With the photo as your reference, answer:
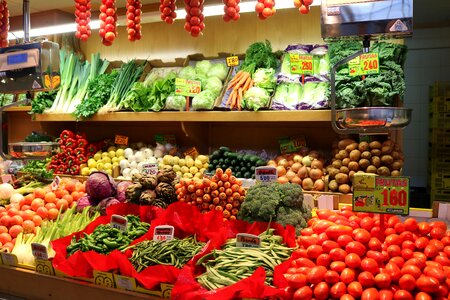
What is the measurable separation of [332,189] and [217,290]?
205cm

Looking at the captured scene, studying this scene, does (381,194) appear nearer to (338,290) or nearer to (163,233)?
(338,290)

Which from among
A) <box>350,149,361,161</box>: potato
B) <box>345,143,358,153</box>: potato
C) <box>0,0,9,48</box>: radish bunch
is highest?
<box>0,0,9,48</box>: radish bunch

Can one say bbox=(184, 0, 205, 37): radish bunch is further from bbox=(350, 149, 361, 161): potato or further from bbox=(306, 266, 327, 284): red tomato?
bbox=(306, 266, 327, 284): red tomato

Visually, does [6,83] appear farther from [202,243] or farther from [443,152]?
[443,152]

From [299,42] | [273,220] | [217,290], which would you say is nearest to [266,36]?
[299,42]

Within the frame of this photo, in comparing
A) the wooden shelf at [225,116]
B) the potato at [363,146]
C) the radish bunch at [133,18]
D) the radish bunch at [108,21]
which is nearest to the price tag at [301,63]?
the wooden shelf at [225,116]

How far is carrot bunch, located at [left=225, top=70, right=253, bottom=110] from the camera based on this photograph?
4309mm

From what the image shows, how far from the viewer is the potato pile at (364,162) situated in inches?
148

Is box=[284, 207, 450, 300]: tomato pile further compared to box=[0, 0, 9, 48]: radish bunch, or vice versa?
box=[0, 0, 9, 48]: radish bunch

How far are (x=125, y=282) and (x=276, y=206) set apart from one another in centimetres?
99

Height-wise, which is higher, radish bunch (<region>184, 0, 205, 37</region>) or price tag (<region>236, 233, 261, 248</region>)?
radish bunch (<region>184, 0, 205, 37</region>)

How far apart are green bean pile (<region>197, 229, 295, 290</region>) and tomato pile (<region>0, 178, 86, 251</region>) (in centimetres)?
153

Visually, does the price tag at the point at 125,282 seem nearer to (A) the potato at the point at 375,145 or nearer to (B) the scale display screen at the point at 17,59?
(B) the scale display screen at the point at 17,59

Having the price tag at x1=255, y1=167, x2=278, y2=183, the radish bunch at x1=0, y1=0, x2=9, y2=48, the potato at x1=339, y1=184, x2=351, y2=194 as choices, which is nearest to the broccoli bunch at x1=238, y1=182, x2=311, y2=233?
the price tag at x1=255, y1=167, x2=278, y2=183
